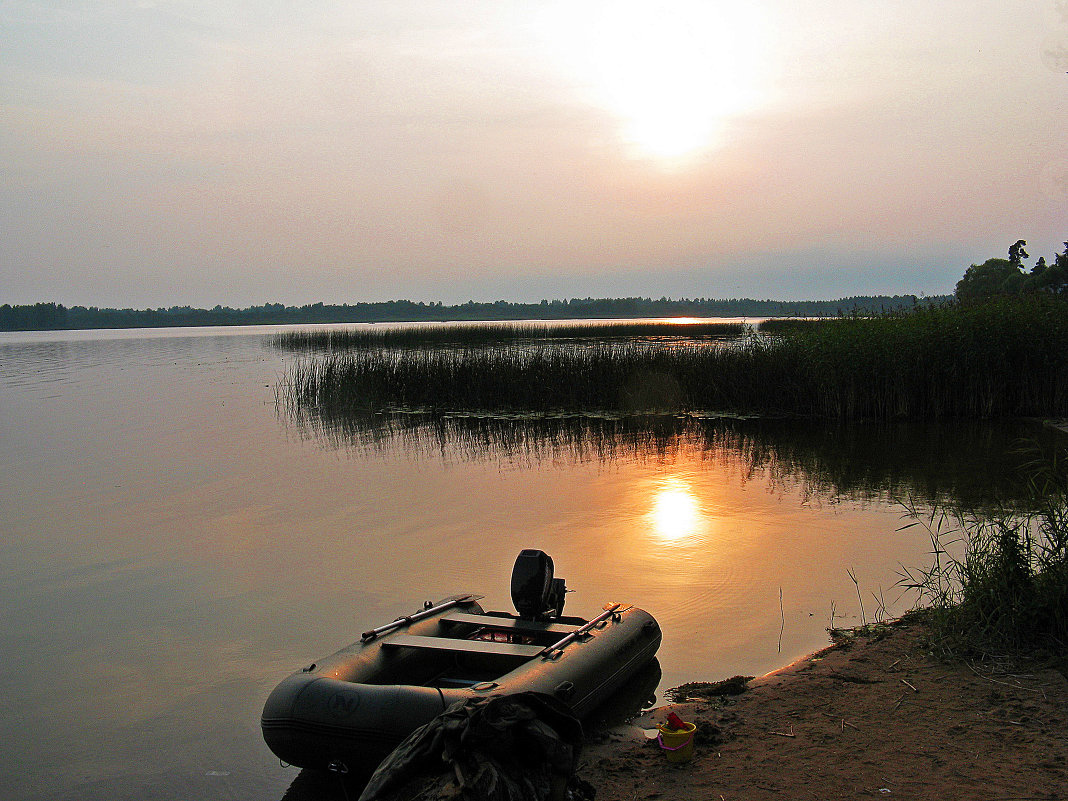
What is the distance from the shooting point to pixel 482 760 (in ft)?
7.88

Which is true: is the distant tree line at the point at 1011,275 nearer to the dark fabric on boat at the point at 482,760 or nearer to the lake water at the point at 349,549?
the lake water at the point at 349,549

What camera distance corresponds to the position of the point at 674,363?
15.8m

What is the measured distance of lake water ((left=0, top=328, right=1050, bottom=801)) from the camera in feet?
14.3

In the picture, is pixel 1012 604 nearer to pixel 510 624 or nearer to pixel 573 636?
pixel 573 636

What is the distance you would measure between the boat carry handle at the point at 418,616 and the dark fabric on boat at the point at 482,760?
5.50ft

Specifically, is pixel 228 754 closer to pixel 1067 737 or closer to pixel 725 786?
pixel 725 786

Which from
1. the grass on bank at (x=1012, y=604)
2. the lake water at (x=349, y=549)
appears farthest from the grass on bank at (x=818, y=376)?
the grass on bank at (x=1012, y=604)

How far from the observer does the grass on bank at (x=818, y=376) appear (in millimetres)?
12742

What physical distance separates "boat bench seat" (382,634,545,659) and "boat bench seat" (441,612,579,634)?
0.28 metres

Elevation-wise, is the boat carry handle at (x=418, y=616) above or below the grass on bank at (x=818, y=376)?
below

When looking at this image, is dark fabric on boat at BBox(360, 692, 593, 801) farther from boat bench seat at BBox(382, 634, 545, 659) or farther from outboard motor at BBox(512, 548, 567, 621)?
Answer: outboard motor at BBox(512, 548, 567, 621)

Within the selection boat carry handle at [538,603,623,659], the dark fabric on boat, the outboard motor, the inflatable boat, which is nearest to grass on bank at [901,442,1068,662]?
the inflatable boat

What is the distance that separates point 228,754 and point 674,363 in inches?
500

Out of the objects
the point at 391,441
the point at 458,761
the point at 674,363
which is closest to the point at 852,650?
the point at 458,761
